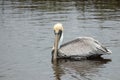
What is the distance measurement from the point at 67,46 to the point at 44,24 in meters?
4.45

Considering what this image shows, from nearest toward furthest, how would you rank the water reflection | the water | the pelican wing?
1. the water reflection
2. the water
3. the pelican wing

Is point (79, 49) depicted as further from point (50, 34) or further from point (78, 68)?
point (50, 34)

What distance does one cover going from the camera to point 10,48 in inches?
463

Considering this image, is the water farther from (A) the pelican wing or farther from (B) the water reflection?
(A) the pelican wing

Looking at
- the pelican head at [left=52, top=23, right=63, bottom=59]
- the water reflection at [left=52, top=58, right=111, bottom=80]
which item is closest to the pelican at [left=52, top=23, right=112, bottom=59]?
the pelican head at [left=52, top=23, right=63, bottom=59]

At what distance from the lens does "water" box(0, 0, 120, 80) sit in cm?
958

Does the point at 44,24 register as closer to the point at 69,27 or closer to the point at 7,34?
the point at 69,27

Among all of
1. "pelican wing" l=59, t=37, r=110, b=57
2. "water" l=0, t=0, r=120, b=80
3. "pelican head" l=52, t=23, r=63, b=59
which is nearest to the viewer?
"water" l=0, t=0, r=120, b=80

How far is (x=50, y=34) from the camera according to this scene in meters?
13.7

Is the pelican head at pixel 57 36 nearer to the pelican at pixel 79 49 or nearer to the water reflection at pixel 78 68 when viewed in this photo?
the pelican at pixel 79 49

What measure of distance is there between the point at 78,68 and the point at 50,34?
3795mm

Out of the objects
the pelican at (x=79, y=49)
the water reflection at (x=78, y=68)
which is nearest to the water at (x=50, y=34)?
the water reflection at (x=78, y=68)

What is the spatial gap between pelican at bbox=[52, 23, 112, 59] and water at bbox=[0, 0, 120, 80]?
235 mm

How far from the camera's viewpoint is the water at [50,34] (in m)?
9.58
